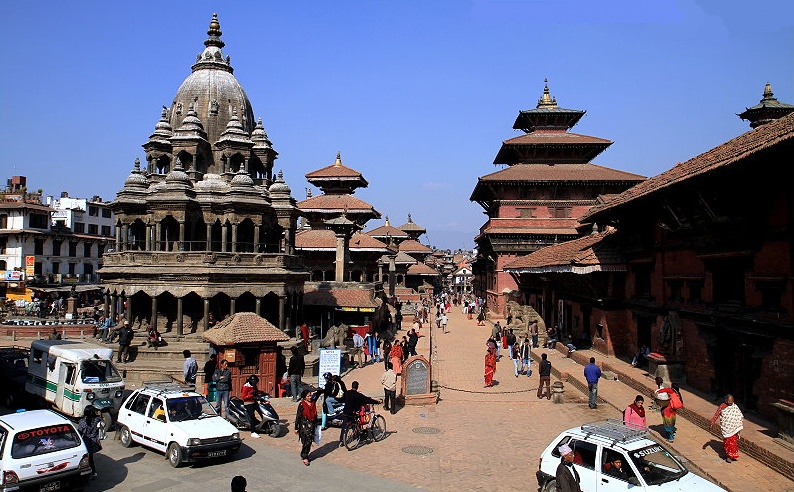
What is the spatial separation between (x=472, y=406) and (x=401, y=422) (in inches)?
122

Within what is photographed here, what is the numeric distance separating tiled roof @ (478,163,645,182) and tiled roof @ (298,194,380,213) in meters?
10.7

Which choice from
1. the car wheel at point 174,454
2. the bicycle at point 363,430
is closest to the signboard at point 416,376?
the bicycle at point 363,430

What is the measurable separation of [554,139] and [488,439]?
43.3m

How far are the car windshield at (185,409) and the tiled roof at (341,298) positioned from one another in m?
18.6

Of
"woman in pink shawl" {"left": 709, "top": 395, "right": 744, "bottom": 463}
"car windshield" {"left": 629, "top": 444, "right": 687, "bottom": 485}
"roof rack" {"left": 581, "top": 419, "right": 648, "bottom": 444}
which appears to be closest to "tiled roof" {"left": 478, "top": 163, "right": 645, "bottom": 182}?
"woman in pink shawl" {"left": 709, "top": 395, "right": 744, "bottom": 463}

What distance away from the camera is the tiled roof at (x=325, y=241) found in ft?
147

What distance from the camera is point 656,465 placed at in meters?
8.86

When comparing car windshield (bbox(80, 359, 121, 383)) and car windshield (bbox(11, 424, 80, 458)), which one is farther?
car windshield (bbox(80, 359, 121, 383))

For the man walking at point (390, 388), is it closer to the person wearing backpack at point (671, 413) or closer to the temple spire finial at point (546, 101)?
the person wearing backpack at point (671, 413)

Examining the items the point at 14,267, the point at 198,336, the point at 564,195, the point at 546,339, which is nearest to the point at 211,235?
the point at 198,336

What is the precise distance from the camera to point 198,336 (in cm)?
2566

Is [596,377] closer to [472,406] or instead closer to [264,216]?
[472,406]

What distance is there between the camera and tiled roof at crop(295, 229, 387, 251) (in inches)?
1769

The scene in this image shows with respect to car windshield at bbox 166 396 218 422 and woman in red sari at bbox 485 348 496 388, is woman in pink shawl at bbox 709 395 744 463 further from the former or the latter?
car windshield at bbox 166 396 218 422
